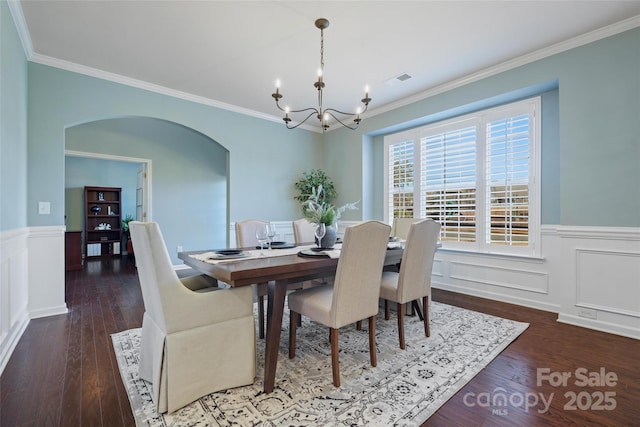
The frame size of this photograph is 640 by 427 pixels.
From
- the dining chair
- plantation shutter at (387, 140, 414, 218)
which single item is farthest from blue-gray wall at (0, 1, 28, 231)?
plantation shutter at (387, 140, 414, 218)

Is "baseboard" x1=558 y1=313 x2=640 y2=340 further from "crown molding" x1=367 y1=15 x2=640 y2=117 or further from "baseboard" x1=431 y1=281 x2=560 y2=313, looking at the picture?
"crown molding" x1=367 y1=15 x2=640 y2=117

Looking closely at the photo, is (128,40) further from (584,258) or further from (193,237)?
(584,258)

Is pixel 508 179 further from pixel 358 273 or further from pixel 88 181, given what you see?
pixel 88 181

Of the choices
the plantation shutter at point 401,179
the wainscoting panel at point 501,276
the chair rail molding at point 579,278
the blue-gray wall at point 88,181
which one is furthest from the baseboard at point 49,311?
the blue-gray wall at point 88,181

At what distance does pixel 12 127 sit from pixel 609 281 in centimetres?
526

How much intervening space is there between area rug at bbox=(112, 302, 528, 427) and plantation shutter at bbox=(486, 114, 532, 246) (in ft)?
3.82

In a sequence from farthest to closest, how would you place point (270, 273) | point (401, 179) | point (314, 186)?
point (314, 186)
point (401, 179)
point (270, 273)

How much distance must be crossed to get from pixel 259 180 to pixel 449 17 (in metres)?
3.34

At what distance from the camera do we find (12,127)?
7.82ft

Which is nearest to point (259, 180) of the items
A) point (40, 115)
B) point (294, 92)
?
point (294, 92)

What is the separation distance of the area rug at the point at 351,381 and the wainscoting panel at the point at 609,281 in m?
0.66

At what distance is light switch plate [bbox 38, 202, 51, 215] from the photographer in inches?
120

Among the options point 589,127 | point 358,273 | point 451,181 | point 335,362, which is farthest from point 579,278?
point 335,362

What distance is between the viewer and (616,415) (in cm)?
156
